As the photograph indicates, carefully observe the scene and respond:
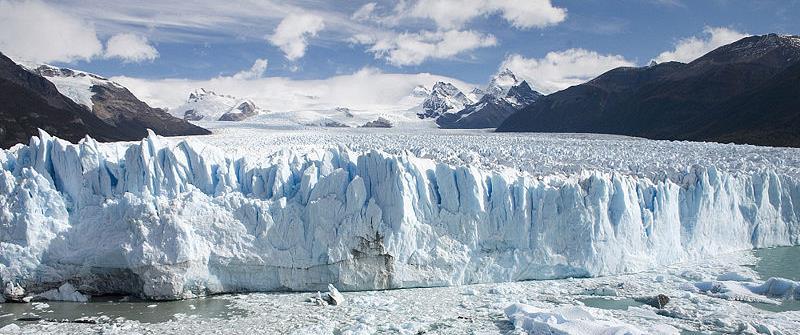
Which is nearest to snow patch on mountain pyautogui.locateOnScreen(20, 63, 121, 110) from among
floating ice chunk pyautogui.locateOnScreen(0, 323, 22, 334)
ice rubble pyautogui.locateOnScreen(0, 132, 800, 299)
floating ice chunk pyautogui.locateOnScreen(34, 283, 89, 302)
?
ice rubble pyautogui.locateOnScreen(0, 132, 800, 299)

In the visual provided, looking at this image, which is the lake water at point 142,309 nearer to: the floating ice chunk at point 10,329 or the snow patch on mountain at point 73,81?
the floating ice chunk at point 10,329

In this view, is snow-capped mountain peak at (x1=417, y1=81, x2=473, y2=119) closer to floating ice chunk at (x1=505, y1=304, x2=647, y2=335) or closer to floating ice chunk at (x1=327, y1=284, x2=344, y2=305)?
floating ice chunk at (x1=327, y1=284, x2=344, y2=305)

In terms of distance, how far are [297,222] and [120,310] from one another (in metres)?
3.20

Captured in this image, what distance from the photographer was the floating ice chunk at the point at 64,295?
1041 cm

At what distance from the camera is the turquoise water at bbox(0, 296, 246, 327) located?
31.0ft

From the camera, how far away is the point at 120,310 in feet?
32.4

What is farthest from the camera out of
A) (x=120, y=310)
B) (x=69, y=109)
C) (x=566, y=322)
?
(x=69, y=109)

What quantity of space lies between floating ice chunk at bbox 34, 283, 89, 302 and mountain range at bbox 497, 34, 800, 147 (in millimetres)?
30905

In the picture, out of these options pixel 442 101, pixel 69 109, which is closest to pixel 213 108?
pixel 442 101

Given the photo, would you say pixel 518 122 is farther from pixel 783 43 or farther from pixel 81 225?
pixel 81 225

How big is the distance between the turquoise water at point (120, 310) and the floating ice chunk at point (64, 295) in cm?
11

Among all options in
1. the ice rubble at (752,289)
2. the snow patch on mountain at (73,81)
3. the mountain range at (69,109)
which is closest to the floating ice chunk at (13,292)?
the ice rubble at (752,289)

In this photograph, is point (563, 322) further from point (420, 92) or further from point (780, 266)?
point (420, 92)

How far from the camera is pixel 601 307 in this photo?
9.67m
